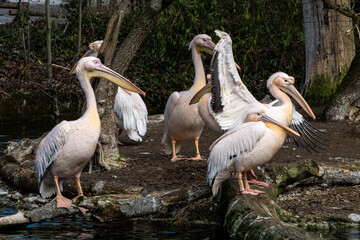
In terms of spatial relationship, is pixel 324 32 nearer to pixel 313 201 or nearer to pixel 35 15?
pixel 313 201

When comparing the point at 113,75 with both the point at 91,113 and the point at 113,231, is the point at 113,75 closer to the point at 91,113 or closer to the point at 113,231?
the point at 91,113

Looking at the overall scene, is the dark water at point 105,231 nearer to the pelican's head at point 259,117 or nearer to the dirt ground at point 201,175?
the dirt ground at point 201,175

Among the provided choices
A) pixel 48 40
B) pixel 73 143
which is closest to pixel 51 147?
pixel 73 143

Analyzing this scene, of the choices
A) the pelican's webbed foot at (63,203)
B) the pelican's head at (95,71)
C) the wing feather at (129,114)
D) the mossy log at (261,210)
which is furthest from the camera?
the wing feather at (129,114)

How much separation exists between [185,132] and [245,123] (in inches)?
86.0

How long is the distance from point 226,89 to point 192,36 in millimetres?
8928

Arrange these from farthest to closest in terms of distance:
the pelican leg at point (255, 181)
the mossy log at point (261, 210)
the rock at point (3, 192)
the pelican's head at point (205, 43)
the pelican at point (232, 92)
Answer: the pelican's head at point (205, 43)
the rock at point (3, 192)
the pelican at point (232, 92)
the pelican leg at point (255, 181)
the mossy log at point (261, 210)

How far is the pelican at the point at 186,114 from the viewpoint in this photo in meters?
6.83

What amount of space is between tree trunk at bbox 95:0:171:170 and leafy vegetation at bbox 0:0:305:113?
6502 mm

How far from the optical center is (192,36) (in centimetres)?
1434

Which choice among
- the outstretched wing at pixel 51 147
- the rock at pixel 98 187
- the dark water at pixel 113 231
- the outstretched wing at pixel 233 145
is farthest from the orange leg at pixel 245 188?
the outstretched wing at pixel 51 147

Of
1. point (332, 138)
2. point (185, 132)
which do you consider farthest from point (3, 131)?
point (332, 138)

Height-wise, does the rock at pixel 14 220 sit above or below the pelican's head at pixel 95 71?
below

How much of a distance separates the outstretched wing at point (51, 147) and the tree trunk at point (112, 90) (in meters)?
1.14
